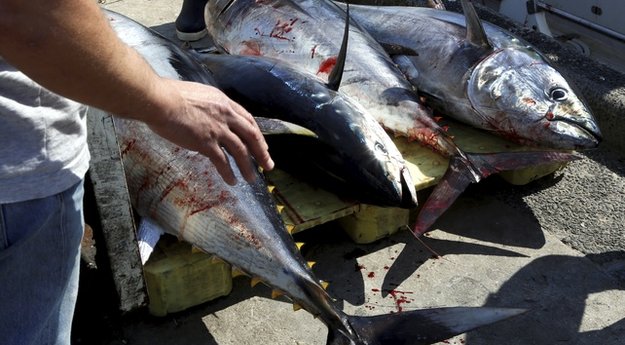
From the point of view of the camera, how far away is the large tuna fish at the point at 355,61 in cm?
297

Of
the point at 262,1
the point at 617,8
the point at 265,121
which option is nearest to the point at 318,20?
the point at 262,1

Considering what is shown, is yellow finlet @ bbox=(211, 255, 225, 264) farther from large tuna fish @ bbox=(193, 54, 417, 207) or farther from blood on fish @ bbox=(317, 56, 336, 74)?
blood on fish @ bbox=(317, 56, 336, 74)

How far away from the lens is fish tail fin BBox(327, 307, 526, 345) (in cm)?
210

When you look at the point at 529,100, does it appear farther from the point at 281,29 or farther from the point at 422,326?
the point at 422,326

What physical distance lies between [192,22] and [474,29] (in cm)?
187

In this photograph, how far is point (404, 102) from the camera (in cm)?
318

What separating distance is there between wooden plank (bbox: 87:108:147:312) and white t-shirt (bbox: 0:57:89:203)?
0.61 meters

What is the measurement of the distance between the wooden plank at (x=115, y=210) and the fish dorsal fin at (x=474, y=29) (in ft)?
6.38

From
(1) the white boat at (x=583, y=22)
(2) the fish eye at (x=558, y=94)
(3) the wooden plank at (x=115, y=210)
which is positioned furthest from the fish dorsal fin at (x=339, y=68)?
(1) the white boat at (x=583, y=22)

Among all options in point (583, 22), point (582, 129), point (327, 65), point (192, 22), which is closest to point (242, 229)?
point (327, 65)

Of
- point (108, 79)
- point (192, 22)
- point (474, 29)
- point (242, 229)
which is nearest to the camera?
point (108, 79)

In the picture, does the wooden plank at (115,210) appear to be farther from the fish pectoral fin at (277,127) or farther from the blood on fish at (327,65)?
the blood on fish at (327,65)

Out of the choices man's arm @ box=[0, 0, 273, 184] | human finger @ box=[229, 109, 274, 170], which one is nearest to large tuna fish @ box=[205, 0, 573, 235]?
human finger @ box=[229, 109, 274, 170]

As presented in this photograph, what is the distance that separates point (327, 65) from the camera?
3.38m
